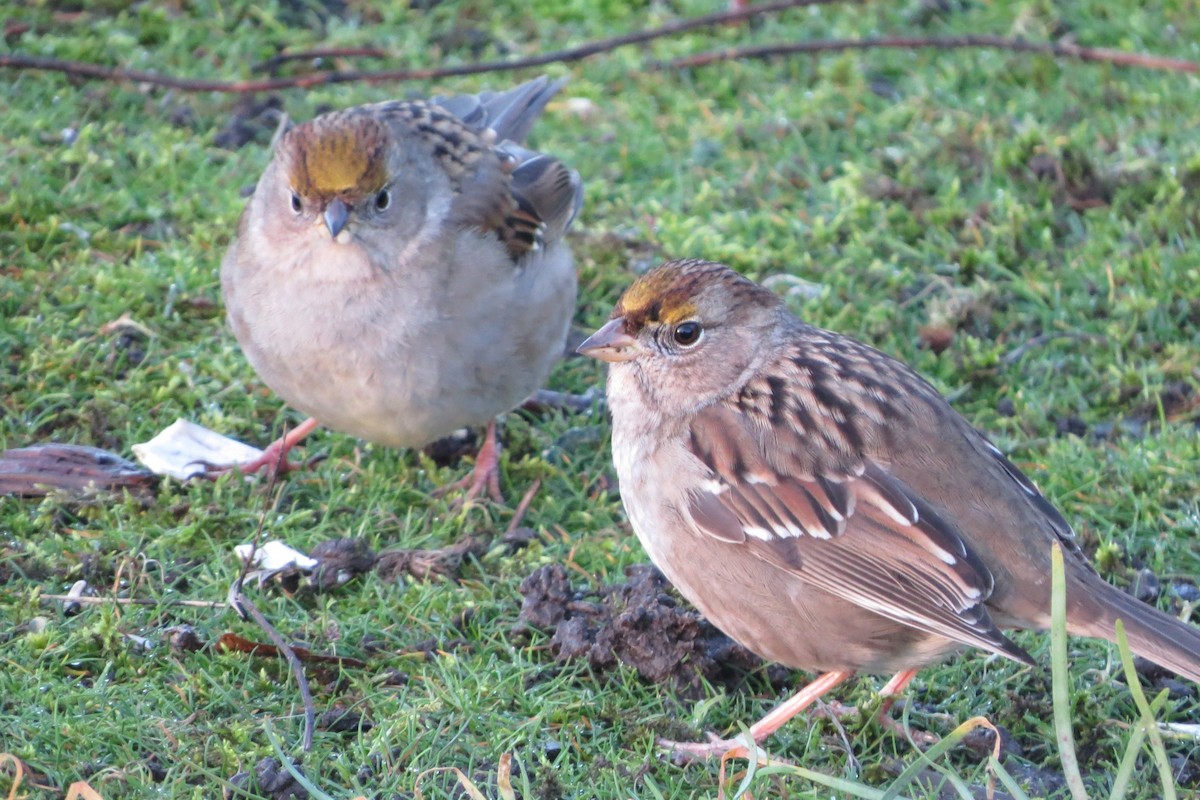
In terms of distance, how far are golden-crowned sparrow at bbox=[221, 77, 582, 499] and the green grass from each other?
36 centimetres

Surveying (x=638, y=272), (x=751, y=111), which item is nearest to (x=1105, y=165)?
(x=751, y=111)

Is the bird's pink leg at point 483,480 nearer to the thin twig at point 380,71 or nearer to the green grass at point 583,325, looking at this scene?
the green grass at point 583,325

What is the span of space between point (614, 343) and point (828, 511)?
85 centimetres

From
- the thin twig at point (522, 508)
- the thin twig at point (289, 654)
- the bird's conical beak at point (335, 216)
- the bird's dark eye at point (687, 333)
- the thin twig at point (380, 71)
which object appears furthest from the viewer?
the thin twig at point (380, 71)

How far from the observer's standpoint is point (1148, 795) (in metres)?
3.78

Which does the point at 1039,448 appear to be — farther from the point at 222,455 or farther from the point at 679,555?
the point at 222,455

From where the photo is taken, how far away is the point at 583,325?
5961mm

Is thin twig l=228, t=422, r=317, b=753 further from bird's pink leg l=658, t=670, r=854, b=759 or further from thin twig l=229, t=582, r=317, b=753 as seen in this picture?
bird's pink leg l=658, t=670, r=854, b=759

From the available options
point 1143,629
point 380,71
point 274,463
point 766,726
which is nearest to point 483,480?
point 274,463

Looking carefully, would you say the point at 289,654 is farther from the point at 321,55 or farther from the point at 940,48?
the point at 940,48

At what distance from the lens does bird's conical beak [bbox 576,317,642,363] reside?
4328 millimetres

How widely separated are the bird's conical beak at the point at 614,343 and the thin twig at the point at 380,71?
3.10 metres

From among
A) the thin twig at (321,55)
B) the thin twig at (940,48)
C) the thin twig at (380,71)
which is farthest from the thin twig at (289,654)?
the thin twig at (940,48)

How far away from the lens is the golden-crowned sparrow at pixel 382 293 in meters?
4.77
